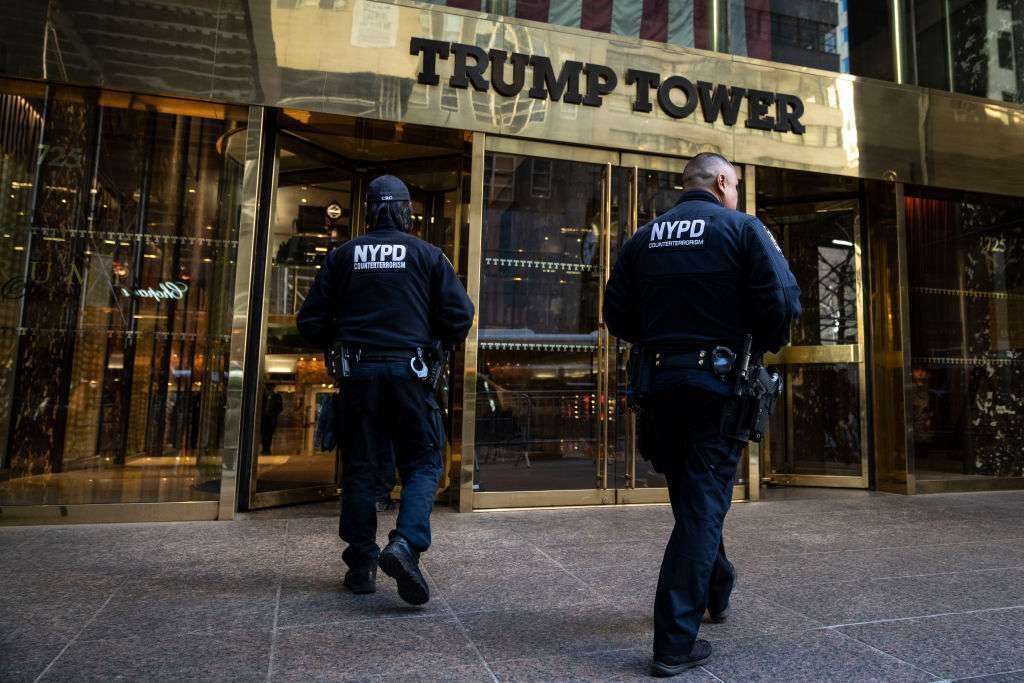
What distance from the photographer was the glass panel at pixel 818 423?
7176 millimetres

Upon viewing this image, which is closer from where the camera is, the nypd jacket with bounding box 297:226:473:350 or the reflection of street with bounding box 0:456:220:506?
the nypd jacket with bounding box 297:226:473:350

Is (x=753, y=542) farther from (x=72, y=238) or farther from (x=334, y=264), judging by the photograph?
(x=72, y=238)

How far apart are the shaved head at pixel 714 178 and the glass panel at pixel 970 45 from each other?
583 centimetres

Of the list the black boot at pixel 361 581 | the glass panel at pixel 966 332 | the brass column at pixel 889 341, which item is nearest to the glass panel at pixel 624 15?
the brass column at pixel 889 341

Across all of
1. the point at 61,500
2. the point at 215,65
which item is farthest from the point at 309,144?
the point at 61,500

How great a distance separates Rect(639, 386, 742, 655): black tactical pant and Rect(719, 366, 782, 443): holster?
0.11ft

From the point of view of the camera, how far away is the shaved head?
9.30 ft

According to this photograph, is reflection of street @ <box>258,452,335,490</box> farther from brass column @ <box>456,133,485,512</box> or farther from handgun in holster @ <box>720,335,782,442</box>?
handgun in holster @ <box>720,335,782,442</box>

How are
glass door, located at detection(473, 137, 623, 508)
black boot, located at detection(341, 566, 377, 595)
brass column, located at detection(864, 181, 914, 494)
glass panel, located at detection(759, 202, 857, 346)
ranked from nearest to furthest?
black boot, located at detection(341, 566, 377, 595) < glass door, located at detection(473, 137, 623, 508) < brass column, located at detection(864, 181, 914, 494) < glass panel, located at detection(759, 202, 857, 346)

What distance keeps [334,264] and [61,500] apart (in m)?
3.03

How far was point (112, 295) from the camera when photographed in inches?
205

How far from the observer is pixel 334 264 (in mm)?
3482

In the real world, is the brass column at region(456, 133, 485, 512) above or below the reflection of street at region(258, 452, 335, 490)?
above

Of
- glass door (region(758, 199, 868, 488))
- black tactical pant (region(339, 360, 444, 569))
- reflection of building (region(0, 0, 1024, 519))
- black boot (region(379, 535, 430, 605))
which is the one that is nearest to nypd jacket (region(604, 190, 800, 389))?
black tactical pant (region(339, 360, 444, 569))
